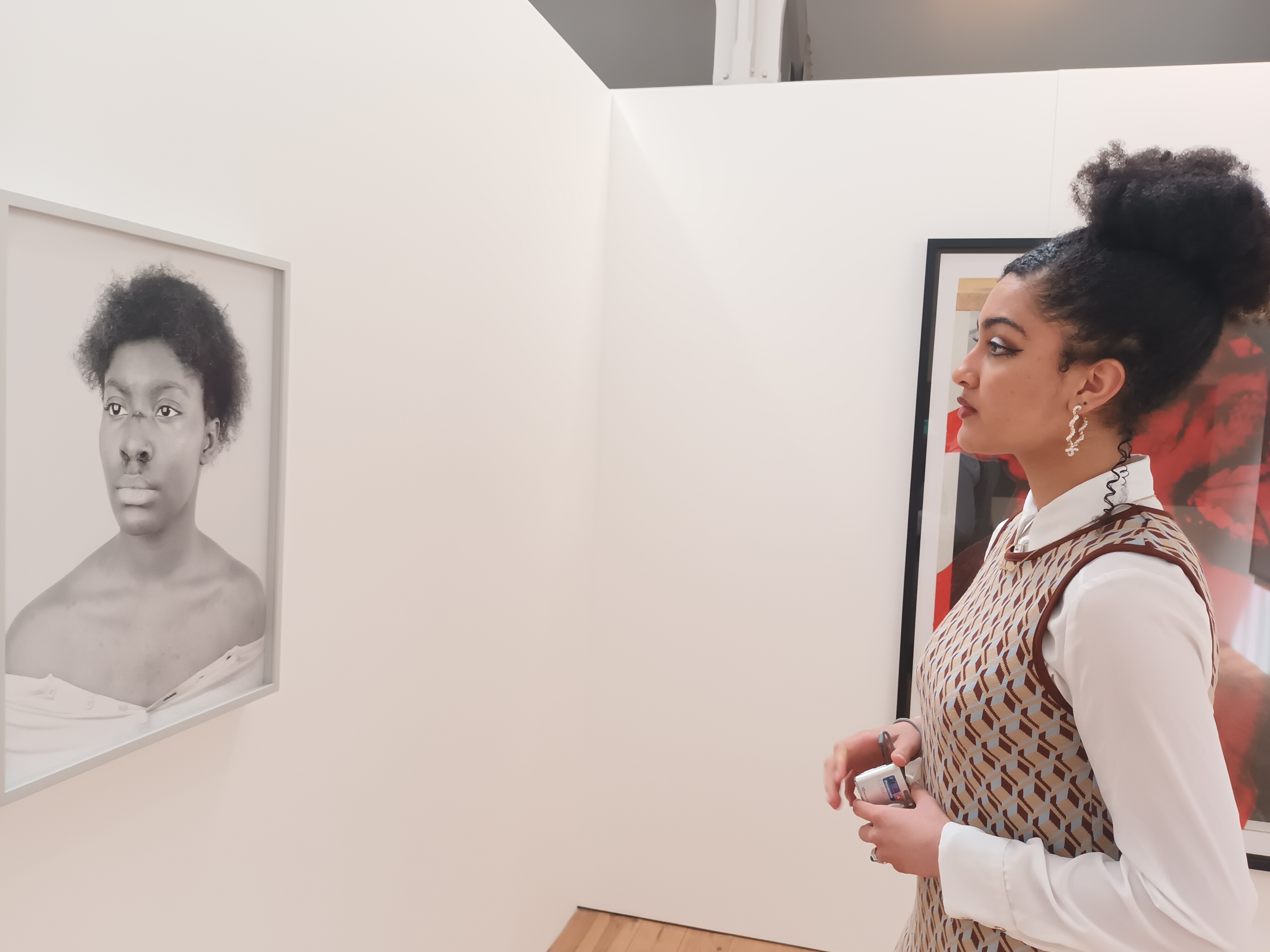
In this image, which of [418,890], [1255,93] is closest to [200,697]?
[418,890]

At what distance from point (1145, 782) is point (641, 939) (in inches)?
76.3

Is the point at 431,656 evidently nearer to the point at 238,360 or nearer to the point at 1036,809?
the point at 238,360

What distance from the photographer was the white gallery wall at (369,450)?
985mm

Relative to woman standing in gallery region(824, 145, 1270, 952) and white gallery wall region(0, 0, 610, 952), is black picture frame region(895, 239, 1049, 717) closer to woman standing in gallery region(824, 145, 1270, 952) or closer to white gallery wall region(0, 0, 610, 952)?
white gallery wall region(0, 0, 610, 952)

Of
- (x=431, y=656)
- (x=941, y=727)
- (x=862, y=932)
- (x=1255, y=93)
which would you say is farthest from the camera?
(x=862, y=932)

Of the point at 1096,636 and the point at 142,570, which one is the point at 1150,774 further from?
the point at 142,570

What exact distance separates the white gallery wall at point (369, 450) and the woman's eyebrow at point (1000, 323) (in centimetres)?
91

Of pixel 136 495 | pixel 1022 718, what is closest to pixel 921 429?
pixel 1022 718

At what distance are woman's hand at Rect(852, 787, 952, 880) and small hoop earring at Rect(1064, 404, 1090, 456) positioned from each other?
1.47ft

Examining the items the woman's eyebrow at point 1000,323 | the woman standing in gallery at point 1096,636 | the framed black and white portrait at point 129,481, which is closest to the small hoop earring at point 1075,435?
the woman standing in gallery at point 1096,636

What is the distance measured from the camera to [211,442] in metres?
1.09

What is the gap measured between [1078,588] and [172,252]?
103 cm

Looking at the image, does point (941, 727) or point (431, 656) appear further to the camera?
point (431, 656)

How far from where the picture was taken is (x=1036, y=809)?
1.02 m
